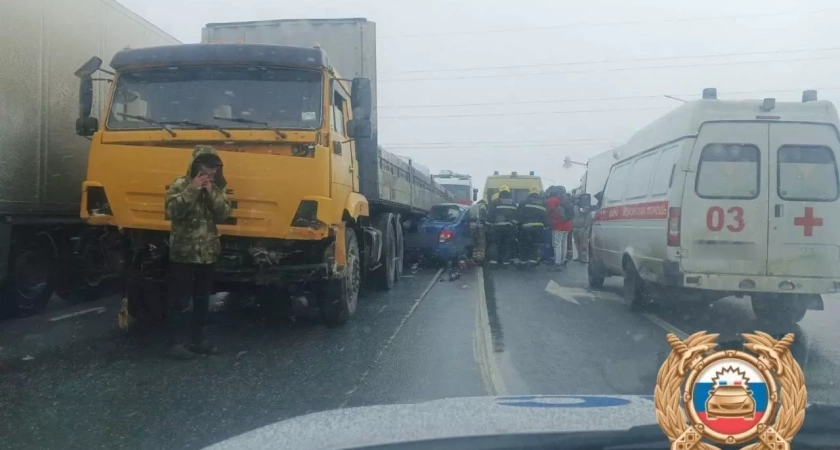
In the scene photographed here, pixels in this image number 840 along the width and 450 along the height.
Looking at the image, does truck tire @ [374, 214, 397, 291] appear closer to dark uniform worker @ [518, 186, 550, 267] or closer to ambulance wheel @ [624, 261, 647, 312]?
ambulance wheel @ [624, 261, 647, 312]

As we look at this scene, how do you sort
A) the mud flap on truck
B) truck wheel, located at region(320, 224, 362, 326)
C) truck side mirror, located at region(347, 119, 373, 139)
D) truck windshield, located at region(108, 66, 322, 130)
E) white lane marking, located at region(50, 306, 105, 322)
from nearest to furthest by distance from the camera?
truck windshield, located at region(108, 66, 322, 130) → truck wheel, located at region(320, 224, 362, 326) → truck side mirror, located at region(347, 119, 373, 139) → white lane marking, located at region(50, 306, 105, 322) → the mud flap on truck

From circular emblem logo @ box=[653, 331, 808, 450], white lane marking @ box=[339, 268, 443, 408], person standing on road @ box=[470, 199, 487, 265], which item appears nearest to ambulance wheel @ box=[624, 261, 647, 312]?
white lane marking @ box=[339, 268, 443, 408]

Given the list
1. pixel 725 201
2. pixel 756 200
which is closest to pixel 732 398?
pixel 725 201

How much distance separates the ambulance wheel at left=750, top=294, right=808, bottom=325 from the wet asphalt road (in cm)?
19

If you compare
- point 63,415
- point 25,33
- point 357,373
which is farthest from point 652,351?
point 25,33

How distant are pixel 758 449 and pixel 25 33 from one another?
8851 mm

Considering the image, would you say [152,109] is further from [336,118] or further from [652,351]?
[652,351]

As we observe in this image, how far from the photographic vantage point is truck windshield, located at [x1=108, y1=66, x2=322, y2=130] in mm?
7602

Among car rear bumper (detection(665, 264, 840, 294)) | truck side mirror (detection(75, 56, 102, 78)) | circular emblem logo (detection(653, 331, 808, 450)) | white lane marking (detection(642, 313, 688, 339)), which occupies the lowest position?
white lane marking (detection(642, 313, 688, 339))

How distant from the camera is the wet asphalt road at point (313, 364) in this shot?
496cm

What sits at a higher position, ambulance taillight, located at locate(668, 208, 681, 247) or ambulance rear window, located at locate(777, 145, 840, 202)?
ambulance rear window, located at locate(777, 145, 840, 202)

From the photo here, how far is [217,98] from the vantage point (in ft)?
25.2

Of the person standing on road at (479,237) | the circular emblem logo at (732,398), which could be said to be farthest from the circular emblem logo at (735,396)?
the person standing on road at (479,237)

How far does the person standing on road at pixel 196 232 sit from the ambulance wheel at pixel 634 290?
5.41m
